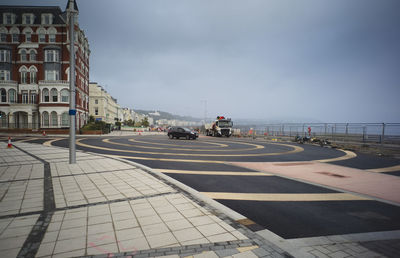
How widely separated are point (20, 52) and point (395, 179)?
52.2 m

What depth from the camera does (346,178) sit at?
7.21 m

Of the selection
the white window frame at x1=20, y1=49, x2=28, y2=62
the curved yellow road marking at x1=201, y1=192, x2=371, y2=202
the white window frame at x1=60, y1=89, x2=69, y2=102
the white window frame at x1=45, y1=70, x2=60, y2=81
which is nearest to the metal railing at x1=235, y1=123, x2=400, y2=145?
the curved yellow road marking at x1=201, y1=192, x2=371, y2=202

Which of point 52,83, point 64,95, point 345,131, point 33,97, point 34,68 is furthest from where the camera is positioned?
point 33,97

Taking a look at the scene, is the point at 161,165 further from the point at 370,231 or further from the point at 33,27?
the point at 33,27

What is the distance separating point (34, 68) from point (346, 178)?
48592 millimetres

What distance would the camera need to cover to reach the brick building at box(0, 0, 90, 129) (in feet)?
119

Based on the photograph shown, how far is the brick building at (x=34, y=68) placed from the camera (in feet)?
119

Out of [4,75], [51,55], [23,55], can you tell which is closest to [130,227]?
[51,55]

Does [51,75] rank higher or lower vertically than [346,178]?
higher

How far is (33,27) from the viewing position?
3703 cm

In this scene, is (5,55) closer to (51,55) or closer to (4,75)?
(4,75)

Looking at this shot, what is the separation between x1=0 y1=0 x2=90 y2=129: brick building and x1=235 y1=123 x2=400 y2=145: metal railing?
1457 inches

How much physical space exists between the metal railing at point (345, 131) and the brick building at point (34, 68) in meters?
37.0

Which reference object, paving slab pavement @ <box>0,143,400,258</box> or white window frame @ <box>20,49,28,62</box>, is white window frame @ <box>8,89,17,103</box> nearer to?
white window frame @ <box>20,49,28,62</box>
